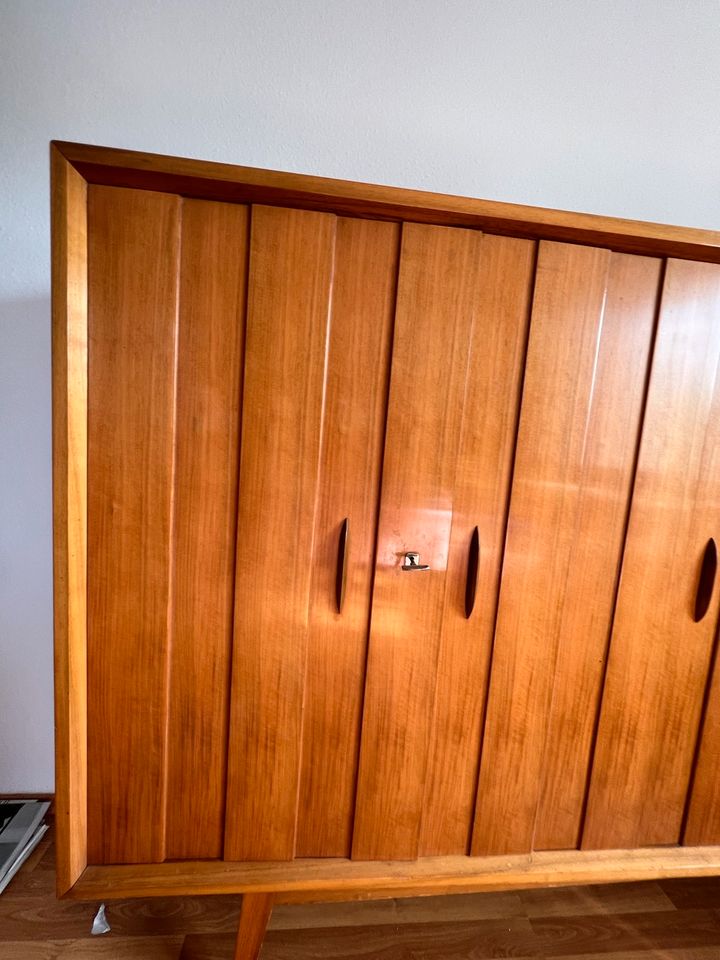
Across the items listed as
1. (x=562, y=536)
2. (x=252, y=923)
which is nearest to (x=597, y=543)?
(x=562, y=536)

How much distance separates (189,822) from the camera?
0.99m

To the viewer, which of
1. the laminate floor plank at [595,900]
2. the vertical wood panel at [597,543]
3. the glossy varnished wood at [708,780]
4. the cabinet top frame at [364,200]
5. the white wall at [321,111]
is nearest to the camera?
the cabinet top frame at [364,200]

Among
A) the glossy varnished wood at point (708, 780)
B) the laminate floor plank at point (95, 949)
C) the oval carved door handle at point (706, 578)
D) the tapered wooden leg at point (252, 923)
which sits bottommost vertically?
the laminate floor plank at point (95, 949)

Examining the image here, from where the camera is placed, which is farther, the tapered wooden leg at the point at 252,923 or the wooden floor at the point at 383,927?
the wooden floor at the point at 383,927

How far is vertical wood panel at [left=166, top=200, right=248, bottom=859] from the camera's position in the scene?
2.85ft

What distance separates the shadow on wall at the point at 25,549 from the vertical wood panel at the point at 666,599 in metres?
1.52

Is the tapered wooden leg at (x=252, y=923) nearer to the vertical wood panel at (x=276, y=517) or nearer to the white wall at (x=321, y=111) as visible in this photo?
the vertical wood panel at (x=276, y=517)

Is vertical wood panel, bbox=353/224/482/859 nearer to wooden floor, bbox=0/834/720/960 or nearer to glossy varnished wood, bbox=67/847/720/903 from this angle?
glossy varnished wood, bbox=67/847/720/903

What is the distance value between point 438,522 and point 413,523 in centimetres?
5

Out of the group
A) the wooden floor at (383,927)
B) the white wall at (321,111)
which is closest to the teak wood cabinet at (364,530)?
the wooden floor at (383,927)

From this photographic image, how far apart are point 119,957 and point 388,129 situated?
221 centimetres

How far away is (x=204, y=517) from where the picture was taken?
3.01 feet

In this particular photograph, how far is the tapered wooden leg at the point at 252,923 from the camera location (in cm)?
105

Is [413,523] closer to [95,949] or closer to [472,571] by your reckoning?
[472,571]
